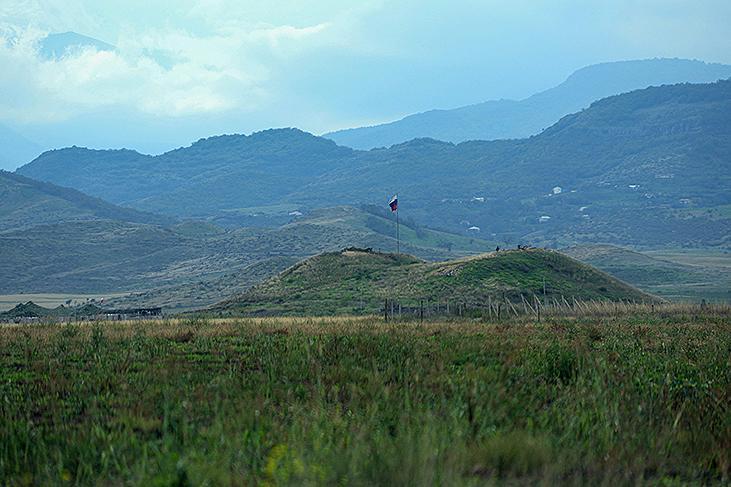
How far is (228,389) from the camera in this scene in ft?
38.7

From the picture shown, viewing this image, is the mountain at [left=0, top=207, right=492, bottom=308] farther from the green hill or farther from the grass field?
the grass field

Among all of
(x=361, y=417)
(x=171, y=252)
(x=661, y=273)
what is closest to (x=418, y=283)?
(x=361, y=417)

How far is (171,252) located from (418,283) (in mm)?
100391

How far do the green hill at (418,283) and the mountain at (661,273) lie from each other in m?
29.6

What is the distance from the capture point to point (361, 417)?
31.8 feet

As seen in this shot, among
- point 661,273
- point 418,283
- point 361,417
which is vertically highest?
point 418,283

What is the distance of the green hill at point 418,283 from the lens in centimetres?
5844

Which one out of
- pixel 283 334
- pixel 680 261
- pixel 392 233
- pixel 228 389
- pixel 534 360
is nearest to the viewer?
pixel 228 389

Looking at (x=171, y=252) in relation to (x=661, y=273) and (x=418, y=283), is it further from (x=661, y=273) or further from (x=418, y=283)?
(x=418, y=283)

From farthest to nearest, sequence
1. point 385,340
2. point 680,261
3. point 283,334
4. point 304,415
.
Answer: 1. point 680,261
2. point 283,334
3. point 385,340
4. point 304,415

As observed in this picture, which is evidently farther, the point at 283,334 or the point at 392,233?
the point at 392,233

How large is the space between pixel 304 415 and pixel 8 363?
874 centimetres

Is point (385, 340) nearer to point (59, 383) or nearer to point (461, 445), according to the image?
point (59, 383)

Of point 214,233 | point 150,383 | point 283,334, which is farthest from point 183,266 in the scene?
point 150,383
